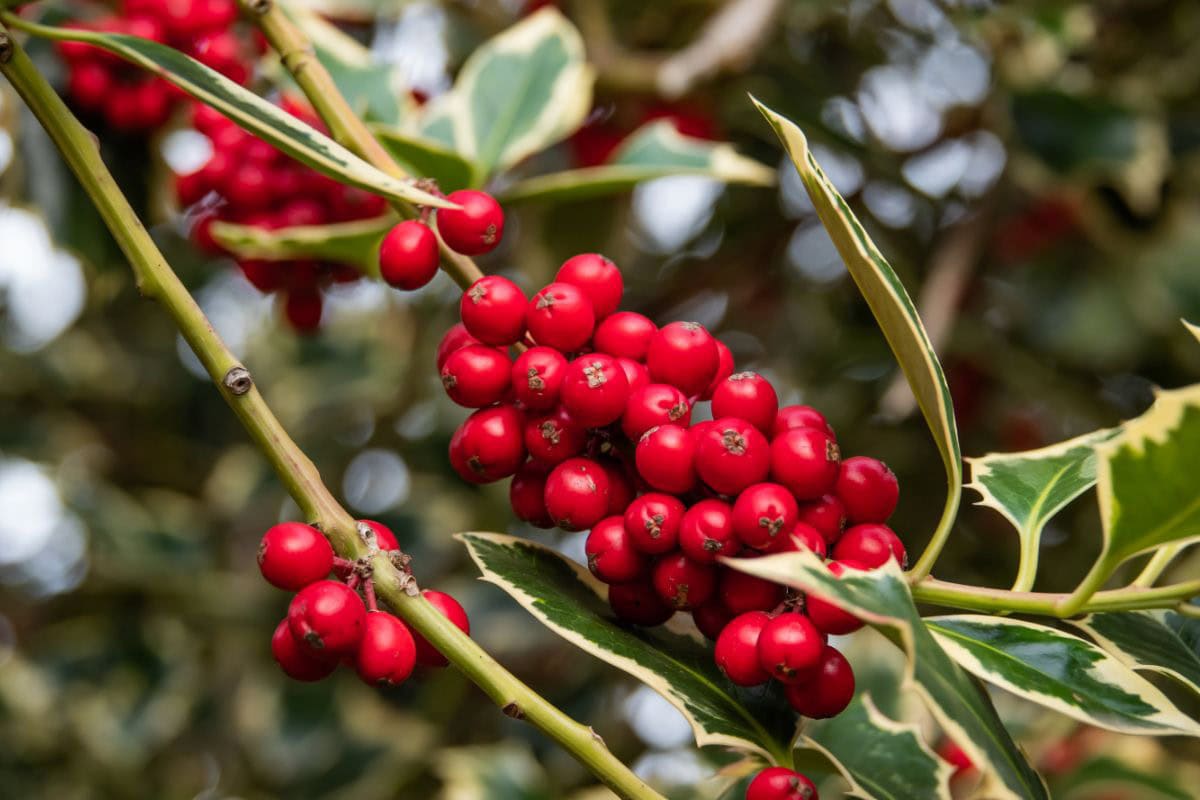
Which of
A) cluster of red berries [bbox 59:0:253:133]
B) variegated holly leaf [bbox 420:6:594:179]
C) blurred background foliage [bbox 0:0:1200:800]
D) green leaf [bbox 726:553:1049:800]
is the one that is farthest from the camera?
blurred background foliage [bbox 0:0:1200:800]

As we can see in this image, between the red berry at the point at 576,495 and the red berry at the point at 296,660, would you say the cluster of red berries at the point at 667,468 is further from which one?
the red berry at the point at 296,660

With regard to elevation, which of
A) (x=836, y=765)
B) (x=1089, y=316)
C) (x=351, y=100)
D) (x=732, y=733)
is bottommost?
(x=1089, y=316)

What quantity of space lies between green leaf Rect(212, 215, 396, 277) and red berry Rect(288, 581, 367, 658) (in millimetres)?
522

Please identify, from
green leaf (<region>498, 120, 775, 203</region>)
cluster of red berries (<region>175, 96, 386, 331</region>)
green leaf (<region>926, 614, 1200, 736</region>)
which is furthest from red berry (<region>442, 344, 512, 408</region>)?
cluster of red berries (<region>175, 96, 386, 331</region>)

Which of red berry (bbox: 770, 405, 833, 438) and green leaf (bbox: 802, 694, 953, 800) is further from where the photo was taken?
green leaf (bbox: 802, 694, 953, 800)

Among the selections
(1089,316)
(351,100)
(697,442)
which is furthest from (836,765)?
(1089,316)

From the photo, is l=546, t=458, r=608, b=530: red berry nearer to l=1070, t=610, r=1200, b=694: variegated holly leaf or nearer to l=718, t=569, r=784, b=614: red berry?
l=718, t=569, r=784, b=614: red berry

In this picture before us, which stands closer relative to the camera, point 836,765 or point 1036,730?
point 836,765

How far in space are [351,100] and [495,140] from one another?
17cm

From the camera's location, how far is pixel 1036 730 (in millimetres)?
1708

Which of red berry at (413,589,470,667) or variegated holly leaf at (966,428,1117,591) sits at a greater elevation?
red berry at (413,589,470,667)

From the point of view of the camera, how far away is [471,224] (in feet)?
2.60

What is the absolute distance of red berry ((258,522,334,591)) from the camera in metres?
0.66

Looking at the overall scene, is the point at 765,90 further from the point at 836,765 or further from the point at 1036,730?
the point at 836,765
